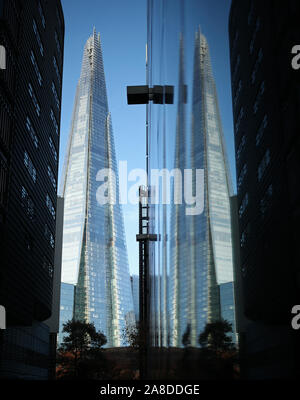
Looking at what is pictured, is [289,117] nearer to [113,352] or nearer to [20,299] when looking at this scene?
[20,299]

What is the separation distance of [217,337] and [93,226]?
11744 cm

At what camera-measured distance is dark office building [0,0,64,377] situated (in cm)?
1767

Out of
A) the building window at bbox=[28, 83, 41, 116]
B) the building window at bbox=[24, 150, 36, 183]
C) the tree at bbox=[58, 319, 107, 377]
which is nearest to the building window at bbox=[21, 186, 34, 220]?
the building window at bbox=[24, 150, 36, 183]

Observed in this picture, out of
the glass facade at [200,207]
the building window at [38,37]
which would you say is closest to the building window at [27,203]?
the building window at [38,37]

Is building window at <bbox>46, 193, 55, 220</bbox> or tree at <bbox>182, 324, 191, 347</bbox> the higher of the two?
building window at <bbox>46, 193, 55, 220</bbox>

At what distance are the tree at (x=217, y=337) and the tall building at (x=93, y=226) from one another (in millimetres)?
104105

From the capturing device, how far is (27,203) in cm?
2066

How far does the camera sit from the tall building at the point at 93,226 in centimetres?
11100

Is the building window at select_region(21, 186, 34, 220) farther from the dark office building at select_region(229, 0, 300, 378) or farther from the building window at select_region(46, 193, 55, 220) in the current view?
the dark office building at select_region(229, 0, 300, 378)

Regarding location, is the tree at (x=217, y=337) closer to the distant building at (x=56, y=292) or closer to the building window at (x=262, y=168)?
the building window at (x=262, y=168)

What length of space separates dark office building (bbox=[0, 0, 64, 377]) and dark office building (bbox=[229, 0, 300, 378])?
14.4m

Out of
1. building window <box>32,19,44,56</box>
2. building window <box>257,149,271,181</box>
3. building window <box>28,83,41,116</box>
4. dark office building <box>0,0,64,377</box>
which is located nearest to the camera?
building window <box>257,149,271,181</box>

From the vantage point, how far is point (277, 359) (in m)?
1.33

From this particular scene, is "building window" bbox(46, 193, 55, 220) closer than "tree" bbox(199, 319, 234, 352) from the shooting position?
No
